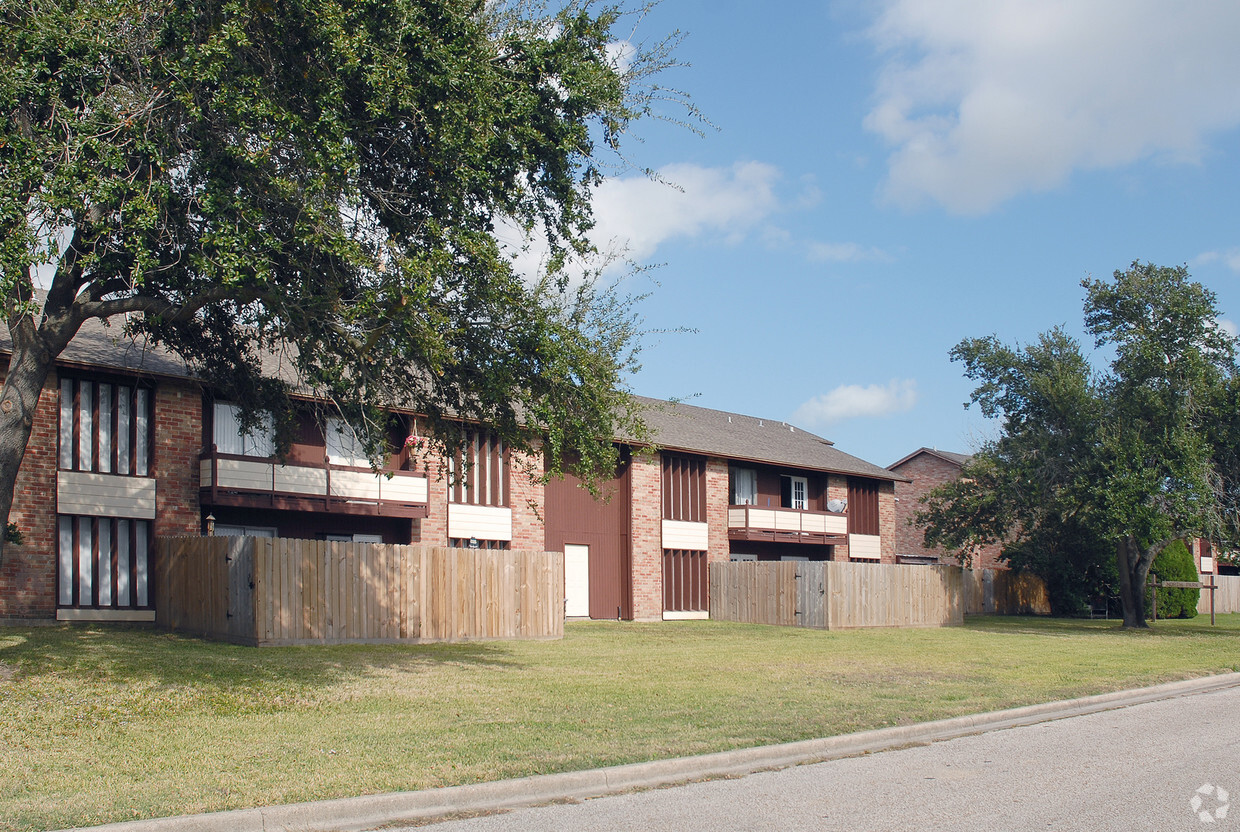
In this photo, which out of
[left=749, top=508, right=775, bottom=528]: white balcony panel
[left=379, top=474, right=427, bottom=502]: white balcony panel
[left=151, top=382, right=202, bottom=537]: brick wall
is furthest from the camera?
[left=749, top=508, right=775, bottom=528]: white balcony panel

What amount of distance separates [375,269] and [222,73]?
2.68 meters

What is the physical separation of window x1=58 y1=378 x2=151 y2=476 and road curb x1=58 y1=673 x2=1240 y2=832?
17.2m

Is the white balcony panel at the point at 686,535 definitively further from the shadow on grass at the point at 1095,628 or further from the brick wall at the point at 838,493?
the shadow on grass at the point at 1095,628

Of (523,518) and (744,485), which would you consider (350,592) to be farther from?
(744,485)

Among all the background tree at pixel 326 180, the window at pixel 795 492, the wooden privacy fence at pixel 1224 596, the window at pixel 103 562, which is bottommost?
the wooden privacy fence at pixel 1224 596

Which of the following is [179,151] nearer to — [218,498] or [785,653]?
[218,498]

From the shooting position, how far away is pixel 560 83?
44.7 ft

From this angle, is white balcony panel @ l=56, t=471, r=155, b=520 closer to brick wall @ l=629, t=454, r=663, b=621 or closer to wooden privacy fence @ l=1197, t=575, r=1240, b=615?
brick wall @ l=629, t=454, r=663, b=621

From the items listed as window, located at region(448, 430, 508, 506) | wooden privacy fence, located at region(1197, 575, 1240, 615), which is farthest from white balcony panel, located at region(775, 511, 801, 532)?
wooden privacy fence, located at region(1197, 575, 1240, 615)

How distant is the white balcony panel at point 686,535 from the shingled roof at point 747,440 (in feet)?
7.80

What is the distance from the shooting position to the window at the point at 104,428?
21.8 metres

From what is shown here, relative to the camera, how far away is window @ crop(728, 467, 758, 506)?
36.8 meters

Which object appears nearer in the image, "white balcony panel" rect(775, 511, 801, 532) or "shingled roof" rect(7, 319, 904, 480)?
"shingled roof" rect(7, 319, 904, 480)

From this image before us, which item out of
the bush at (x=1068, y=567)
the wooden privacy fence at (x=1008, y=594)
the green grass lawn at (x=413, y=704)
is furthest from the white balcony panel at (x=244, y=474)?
the wooden privacy fence at (x=1008, y=594)
